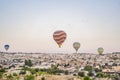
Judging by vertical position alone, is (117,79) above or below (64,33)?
below

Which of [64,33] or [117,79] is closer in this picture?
[64,33]

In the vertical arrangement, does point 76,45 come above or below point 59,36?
below

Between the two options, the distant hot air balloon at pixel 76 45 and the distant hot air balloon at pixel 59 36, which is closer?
the distant hot air balloon at pixel 59 36

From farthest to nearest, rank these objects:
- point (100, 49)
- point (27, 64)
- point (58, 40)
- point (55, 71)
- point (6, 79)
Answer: point (27, 64) < point (100, 49) < point (55, 71) < point (6, 79) < point (58, 40)

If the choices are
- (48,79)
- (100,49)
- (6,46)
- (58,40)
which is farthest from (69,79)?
(6,46)

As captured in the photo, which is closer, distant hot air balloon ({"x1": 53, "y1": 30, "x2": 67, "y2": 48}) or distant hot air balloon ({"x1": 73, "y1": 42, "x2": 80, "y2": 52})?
distant hot air balloon ({"x1": 53, "y1": 30, "x2": 67, "y2": 48})

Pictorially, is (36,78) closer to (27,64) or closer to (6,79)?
(6,79)

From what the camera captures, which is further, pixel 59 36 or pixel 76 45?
pixel 76 45

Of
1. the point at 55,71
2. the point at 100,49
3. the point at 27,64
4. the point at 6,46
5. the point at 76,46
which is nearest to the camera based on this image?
the point at 76,46
